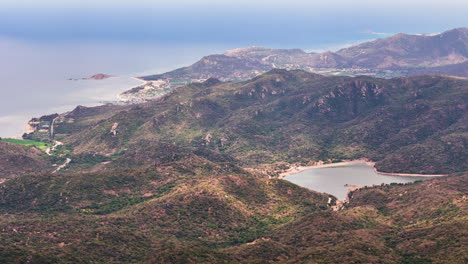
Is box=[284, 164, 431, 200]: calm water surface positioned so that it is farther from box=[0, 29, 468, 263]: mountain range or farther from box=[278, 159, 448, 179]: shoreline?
box=[0, 29, 468, 263]: mountain range

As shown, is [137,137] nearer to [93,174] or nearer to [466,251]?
[93,174]

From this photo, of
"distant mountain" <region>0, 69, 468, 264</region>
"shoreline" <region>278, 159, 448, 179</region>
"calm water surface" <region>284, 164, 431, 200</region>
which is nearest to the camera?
"distant mountain" <region>0, 69, 468, 264</region>

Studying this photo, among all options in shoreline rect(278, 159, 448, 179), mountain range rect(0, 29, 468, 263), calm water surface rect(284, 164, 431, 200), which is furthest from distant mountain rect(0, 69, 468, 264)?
calm water surface rect(284, 164, 431, 200)

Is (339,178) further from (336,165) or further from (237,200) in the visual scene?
(237,200)

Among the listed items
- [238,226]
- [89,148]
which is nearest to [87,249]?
[238,226]

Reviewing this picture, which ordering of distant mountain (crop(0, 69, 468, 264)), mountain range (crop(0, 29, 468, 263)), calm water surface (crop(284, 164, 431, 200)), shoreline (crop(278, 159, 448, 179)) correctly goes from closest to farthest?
distant mountain (crop(0, 69, 468, 264)) < mountain range (crop(0, 29, 468, 263)) < calm water surface (crop(284, 164, 431, 200)) < shoreline (crop(278, 159, 448, 179))

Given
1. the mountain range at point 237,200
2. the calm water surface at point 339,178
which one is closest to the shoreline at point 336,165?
the calm water surface at point 339,178

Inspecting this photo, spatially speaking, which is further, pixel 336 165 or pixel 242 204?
pixel 336 165

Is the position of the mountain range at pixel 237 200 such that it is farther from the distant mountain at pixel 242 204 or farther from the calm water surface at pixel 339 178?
the calm water surface at pixel 339 178

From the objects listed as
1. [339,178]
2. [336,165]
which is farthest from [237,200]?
[336,165]
